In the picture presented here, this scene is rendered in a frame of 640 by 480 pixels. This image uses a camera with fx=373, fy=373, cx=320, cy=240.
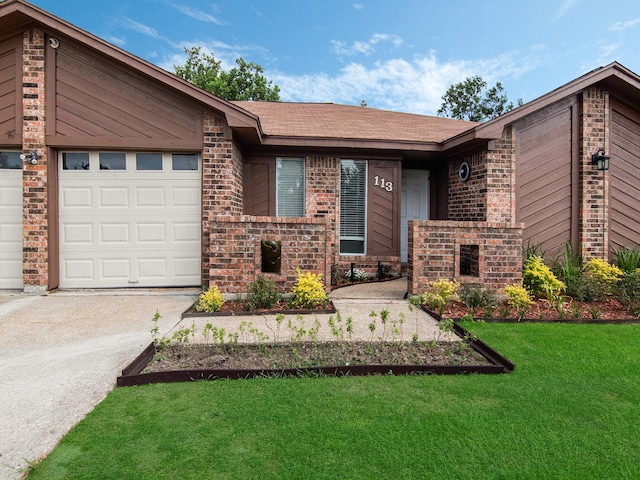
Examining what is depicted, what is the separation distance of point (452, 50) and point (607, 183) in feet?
57.9

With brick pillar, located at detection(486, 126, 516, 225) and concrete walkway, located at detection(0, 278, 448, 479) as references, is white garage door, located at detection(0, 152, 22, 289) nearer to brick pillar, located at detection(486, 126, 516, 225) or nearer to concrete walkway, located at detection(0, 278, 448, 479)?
concrete walkway, located at detection(0, 278, 448, 479)

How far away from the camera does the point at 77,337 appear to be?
415cm

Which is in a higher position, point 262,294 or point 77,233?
point 77,233

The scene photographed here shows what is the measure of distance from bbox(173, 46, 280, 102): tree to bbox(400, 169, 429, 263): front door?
61.6 ft

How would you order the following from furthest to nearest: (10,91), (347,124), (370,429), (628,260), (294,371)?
(347,124) < (628,260) < (10,91) < (294,371) < (370,429)

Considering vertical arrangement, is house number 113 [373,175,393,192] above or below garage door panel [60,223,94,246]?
above

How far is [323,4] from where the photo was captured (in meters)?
14.9

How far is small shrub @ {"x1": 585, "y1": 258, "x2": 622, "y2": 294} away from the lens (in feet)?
20.0

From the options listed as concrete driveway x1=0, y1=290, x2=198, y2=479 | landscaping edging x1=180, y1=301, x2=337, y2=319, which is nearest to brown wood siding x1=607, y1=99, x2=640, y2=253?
landscaping edging x1=180, y1=301, x2=337, y2=319

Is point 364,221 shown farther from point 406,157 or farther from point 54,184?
point 54,184

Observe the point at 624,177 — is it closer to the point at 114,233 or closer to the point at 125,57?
the point at 125,57

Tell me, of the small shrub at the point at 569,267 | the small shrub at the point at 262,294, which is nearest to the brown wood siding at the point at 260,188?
the small shrub at the point at 262,294

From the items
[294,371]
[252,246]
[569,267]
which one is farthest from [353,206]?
[294,371]

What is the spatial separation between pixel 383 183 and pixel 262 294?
13.4 ft
